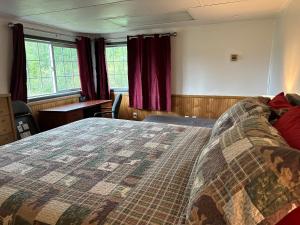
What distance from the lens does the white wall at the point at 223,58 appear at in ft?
12.7

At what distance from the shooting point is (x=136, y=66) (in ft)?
15.3

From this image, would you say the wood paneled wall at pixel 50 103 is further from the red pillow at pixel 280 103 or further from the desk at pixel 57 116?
the red pillow at pixel 280 103

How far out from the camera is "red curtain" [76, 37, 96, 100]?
15.3 ft

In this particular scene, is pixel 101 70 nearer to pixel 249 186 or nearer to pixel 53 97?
pixel 53 97

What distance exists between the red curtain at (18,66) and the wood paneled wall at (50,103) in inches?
12.7

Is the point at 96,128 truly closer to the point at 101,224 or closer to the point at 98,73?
the point at 101,224

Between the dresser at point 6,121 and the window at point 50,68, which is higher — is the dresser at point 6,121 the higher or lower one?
the lower one

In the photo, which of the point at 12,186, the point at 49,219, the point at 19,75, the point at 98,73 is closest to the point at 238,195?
the point at 49,219

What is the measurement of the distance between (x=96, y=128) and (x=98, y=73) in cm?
293

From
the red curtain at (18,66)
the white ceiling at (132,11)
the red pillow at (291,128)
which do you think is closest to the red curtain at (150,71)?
the white ceiling at (132,11)

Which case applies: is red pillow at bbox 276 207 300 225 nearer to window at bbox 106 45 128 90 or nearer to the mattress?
the mattress

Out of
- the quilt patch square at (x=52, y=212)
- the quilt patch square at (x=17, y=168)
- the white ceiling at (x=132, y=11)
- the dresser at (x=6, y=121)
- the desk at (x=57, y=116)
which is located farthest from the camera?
the desk at (x=57, y=116)

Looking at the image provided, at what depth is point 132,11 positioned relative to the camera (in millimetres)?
3057

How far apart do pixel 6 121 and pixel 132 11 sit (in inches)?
93.2
